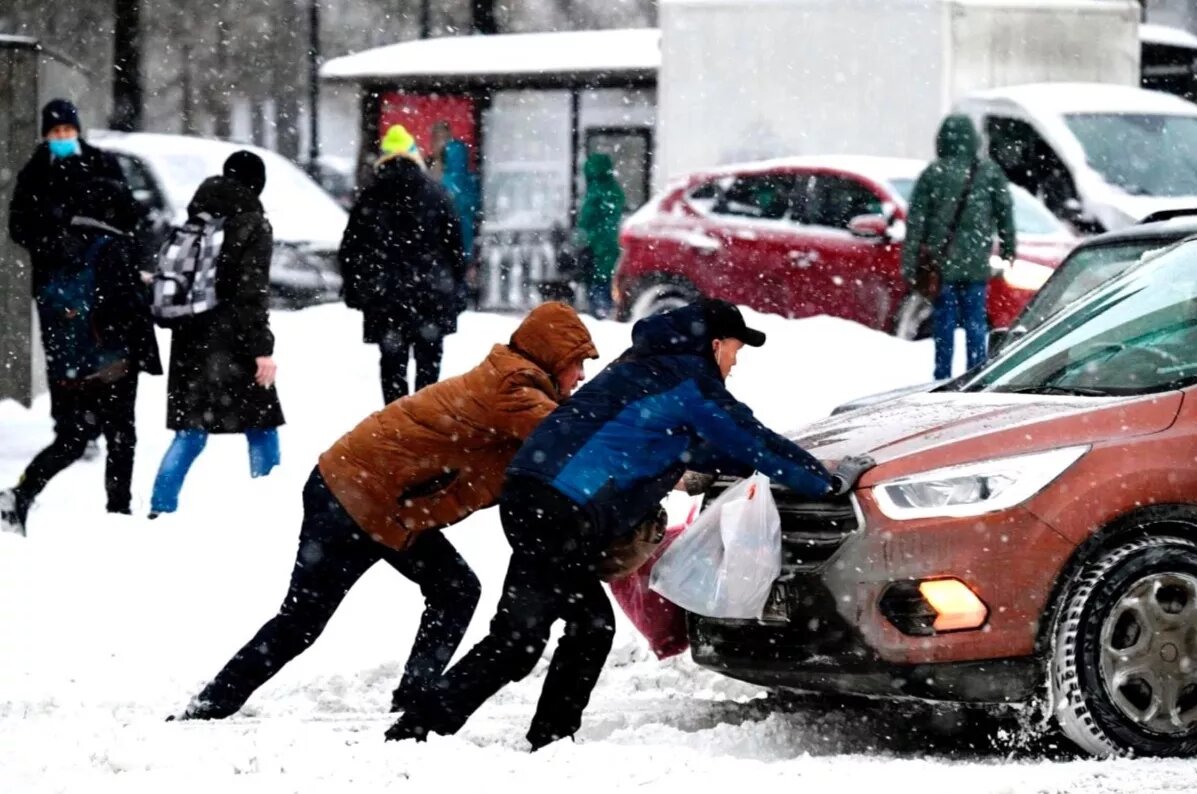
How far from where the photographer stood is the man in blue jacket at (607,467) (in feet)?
20.5

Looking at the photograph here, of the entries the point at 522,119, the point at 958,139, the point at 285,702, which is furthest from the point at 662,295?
the point at 285,702

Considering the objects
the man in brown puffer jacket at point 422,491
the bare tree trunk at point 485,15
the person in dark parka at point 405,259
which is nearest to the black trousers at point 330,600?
the man in brown puffer jacket at point 422,491

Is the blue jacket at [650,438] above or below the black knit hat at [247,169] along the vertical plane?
below

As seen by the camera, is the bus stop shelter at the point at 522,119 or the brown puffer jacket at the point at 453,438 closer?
the brown puffer jacket at the point at 453,438

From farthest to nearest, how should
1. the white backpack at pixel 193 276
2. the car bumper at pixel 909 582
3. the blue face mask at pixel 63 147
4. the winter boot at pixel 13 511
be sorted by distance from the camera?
the blue face mask at pixel 63 147
the winter boot at pixel 13 511
the white backpack at pixel 193 276
the car bumper at pixel 909 582

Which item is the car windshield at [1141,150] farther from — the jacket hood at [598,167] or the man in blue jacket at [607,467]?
the man in blue jacket at [607,467]

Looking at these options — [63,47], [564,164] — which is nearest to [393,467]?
[564,164]

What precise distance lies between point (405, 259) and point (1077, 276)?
363 cm

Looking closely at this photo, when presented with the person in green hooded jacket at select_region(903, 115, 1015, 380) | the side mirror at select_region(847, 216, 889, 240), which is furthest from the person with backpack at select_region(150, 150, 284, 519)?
the side mirror at select_region(847, 216, 889, 240)

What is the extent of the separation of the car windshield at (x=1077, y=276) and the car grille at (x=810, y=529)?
3.80m

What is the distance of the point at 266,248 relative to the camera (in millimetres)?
10297

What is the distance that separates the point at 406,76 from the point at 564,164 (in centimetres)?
213

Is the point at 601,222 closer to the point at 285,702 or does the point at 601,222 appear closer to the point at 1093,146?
the point at 1093,146

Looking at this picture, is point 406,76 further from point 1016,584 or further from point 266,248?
point 1016,584
